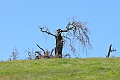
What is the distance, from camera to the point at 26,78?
65.9 ft

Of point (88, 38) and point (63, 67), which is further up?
point (88, 38)

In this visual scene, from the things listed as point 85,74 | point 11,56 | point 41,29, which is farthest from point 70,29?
point 85,74

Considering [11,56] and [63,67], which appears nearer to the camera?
[63,67]

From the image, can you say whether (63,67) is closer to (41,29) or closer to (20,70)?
(20,70)

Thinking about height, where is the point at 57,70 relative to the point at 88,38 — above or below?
below

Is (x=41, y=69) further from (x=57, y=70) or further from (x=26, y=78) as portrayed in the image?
(x=26, y=78)

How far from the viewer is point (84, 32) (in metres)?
52.1

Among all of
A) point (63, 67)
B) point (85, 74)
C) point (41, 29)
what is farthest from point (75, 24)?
point (85, 74)

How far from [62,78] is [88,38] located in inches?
1293

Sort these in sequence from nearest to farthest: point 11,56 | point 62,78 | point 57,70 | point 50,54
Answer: point 62,78 < point 57,70 < point 50,54 < point 11,56

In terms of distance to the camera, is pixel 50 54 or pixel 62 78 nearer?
pixel 62 78

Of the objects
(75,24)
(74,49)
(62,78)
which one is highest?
(75,24)

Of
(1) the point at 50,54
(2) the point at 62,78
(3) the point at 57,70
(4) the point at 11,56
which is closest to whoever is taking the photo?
(2) the point at 62,78

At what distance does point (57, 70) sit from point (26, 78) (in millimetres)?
4665
